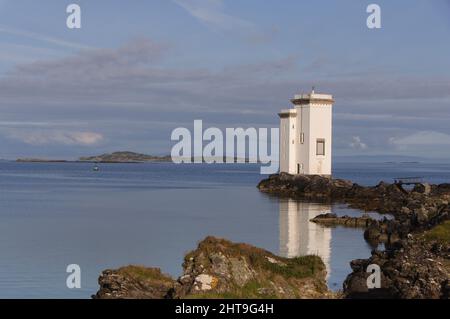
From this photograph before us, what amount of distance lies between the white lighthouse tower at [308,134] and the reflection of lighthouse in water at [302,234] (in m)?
13.7

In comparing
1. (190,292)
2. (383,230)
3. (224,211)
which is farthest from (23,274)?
(224,211)

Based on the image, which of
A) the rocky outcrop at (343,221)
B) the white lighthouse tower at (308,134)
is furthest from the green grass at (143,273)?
the white lighthouse tower at (308,134)

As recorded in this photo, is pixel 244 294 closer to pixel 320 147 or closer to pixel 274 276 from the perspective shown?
pixel 274 276

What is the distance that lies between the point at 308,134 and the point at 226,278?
2028 inches

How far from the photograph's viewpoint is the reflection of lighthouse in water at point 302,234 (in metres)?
28.8

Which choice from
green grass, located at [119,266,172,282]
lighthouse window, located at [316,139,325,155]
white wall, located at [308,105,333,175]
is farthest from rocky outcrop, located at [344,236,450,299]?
lighthouse window, located at [316,139,325,155]

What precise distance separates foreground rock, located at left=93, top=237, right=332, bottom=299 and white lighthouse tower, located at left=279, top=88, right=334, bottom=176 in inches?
1924

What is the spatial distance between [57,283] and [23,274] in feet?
7.97

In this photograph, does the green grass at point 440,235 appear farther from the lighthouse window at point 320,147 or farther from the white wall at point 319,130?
the lighthouse window at point 320,147
